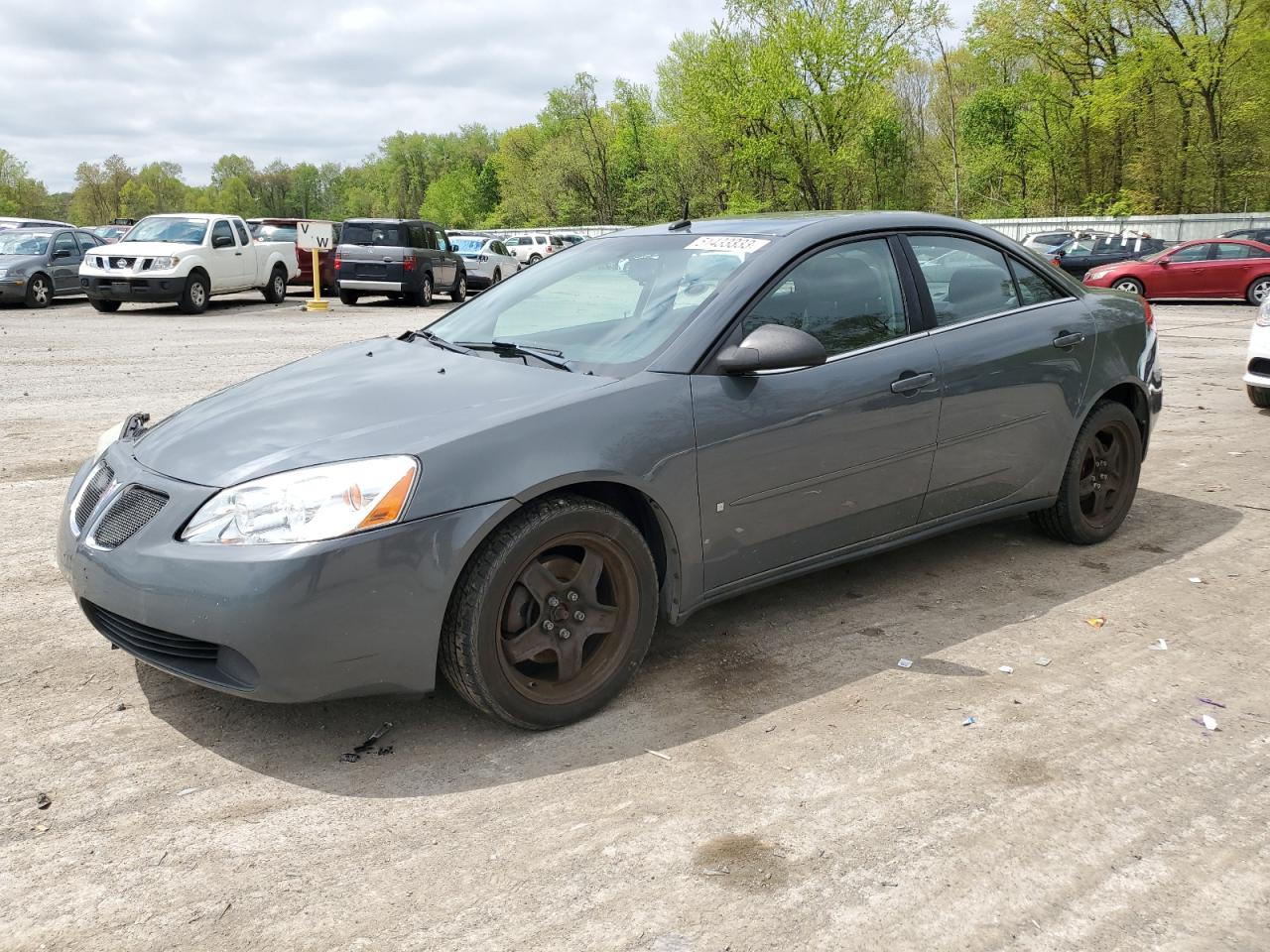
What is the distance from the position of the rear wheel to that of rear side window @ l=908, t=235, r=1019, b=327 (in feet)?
69.8

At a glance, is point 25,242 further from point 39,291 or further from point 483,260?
point 483,260

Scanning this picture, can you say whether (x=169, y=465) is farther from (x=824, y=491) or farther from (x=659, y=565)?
(x=824, y=491)

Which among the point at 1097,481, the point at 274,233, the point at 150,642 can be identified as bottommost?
the point at 1097,481

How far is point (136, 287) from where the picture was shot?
65.0 ft

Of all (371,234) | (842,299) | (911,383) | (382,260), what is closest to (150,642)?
(842,299)

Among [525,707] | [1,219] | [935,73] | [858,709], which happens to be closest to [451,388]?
[525,707]

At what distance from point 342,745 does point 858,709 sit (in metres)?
1.62

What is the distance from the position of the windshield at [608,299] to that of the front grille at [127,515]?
143 cm

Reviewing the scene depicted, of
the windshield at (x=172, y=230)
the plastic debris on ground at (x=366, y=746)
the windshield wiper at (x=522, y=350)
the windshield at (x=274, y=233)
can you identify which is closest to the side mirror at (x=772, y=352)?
the windshield wiper at (x=522, y=350)

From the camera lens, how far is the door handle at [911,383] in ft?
13.7

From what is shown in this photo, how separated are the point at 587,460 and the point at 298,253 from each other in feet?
78.1

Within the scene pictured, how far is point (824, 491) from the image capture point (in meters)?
4.01

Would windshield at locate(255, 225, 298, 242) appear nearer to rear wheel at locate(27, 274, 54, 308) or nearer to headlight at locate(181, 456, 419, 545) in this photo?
rear wheel at locate(27, 274, 54, 308)

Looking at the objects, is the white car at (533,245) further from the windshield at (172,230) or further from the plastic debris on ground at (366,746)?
the plastic debris on ground at (366,746)
